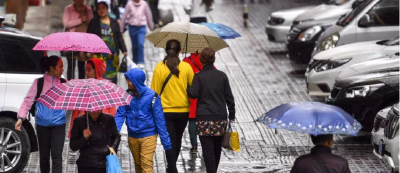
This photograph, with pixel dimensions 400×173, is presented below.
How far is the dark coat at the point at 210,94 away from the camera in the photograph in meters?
9.95

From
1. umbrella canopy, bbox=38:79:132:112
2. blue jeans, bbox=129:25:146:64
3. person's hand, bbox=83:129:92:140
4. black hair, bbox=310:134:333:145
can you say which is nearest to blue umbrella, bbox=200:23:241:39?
umbrella canopy, bbox=38:79:132:112

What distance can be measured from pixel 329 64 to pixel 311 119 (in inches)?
336

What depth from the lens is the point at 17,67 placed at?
10859 mm

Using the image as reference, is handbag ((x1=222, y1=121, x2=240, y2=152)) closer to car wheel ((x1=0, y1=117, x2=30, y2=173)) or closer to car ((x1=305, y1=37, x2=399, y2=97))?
car wheel ((x1=0, y1=117, x2=30, y2=173))

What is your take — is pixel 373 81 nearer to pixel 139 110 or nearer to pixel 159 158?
pixel 159 158

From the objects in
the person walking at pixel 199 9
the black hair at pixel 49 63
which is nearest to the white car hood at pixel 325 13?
the person walking at pixel 199 9

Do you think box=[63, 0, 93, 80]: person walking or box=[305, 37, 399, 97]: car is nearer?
box=[305, 37, 399, 97]: car

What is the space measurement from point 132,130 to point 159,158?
2.61m

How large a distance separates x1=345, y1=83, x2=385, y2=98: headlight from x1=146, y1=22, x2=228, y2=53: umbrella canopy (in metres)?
2.22

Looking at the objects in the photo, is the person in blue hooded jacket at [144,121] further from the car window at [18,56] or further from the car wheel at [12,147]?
the car window at [18,56]

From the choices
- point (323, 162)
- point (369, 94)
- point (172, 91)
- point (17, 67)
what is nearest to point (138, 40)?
point (369, 94)

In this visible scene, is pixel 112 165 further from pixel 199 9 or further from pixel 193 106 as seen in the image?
pixel 199 9

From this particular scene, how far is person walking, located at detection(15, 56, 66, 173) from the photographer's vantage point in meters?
9.66

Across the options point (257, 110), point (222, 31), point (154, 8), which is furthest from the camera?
point (154, 8)
